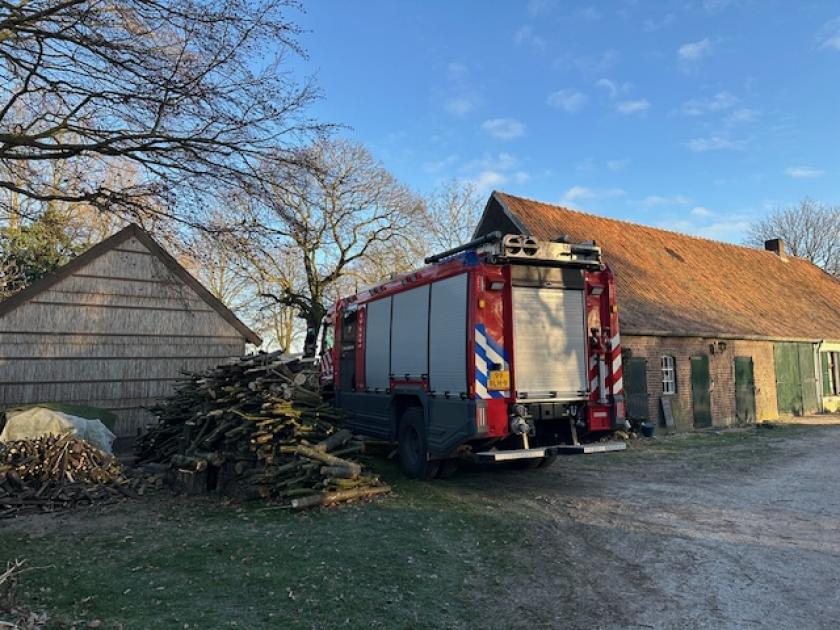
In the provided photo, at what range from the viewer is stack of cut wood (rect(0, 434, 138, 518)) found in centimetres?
807

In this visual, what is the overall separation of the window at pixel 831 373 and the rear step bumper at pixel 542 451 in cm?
1991

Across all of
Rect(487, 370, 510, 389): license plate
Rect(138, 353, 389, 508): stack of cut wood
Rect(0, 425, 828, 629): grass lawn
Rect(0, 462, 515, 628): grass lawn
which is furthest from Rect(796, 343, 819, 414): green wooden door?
Rect(138, 353, 389, 508): stack of cut wood

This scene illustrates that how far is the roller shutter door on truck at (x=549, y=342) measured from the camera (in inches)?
327

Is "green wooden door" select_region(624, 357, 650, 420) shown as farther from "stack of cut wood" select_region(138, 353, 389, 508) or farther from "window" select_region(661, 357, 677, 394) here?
"stack of cut wood" select_region(138, 353, 389, 508)

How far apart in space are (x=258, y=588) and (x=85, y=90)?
19.1 ft

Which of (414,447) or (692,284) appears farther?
(692,284)

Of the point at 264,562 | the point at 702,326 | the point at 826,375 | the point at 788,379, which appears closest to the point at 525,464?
the point at 264,562

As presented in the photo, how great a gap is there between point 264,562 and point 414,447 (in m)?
3.93

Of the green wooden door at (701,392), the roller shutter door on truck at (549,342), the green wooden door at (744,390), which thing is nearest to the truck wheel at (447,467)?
the roller shutter door on truck at (549,342)

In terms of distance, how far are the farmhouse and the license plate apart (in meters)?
9.07

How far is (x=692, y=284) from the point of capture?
22.1 m

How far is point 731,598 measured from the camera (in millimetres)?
4996

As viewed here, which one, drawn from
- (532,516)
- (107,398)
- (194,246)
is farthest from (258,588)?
(107,398)

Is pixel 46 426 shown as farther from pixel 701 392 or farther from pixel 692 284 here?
pixel 692 284
